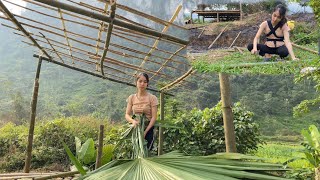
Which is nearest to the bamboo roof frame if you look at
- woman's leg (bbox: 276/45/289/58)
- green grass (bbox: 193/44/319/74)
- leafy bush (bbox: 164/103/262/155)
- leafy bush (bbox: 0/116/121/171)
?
green grass (bbox: 193/44/319/74)

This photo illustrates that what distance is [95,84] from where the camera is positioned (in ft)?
77.4

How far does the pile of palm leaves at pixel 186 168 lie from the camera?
2045 millimetres

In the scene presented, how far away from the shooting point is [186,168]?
217 cm

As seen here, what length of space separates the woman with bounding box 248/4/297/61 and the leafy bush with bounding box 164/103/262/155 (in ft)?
14.8

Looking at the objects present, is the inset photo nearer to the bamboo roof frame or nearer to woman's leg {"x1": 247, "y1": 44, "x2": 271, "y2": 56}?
woman's leg {"x1": 247, "y1": 44, "x2": 271, "y2": 56}

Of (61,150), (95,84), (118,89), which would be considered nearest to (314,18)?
(61,150)

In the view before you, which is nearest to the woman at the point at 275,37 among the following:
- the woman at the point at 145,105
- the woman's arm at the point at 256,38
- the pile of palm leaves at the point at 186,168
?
the woman's arm at the point at 256,38

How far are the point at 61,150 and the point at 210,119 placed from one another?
3.50 m

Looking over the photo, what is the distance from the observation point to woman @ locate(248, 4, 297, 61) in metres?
1.47

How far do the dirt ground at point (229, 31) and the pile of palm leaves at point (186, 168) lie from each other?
0.71 meters

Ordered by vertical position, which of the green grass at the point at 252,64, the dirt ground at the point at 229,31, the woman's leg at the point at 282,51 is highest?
the dirt ground at the point at 229,31

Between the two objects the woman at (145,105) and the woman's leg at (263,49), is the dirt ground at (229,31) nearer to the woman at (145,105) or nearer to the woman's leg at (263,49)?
the woman's leg at (263,49)

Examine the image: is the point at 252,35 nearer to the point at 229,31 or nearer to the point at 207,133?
the point at 229,31

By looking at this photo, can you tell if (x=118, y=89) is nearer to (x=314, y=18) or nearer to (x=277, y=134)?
→ (x=277, y=134)
